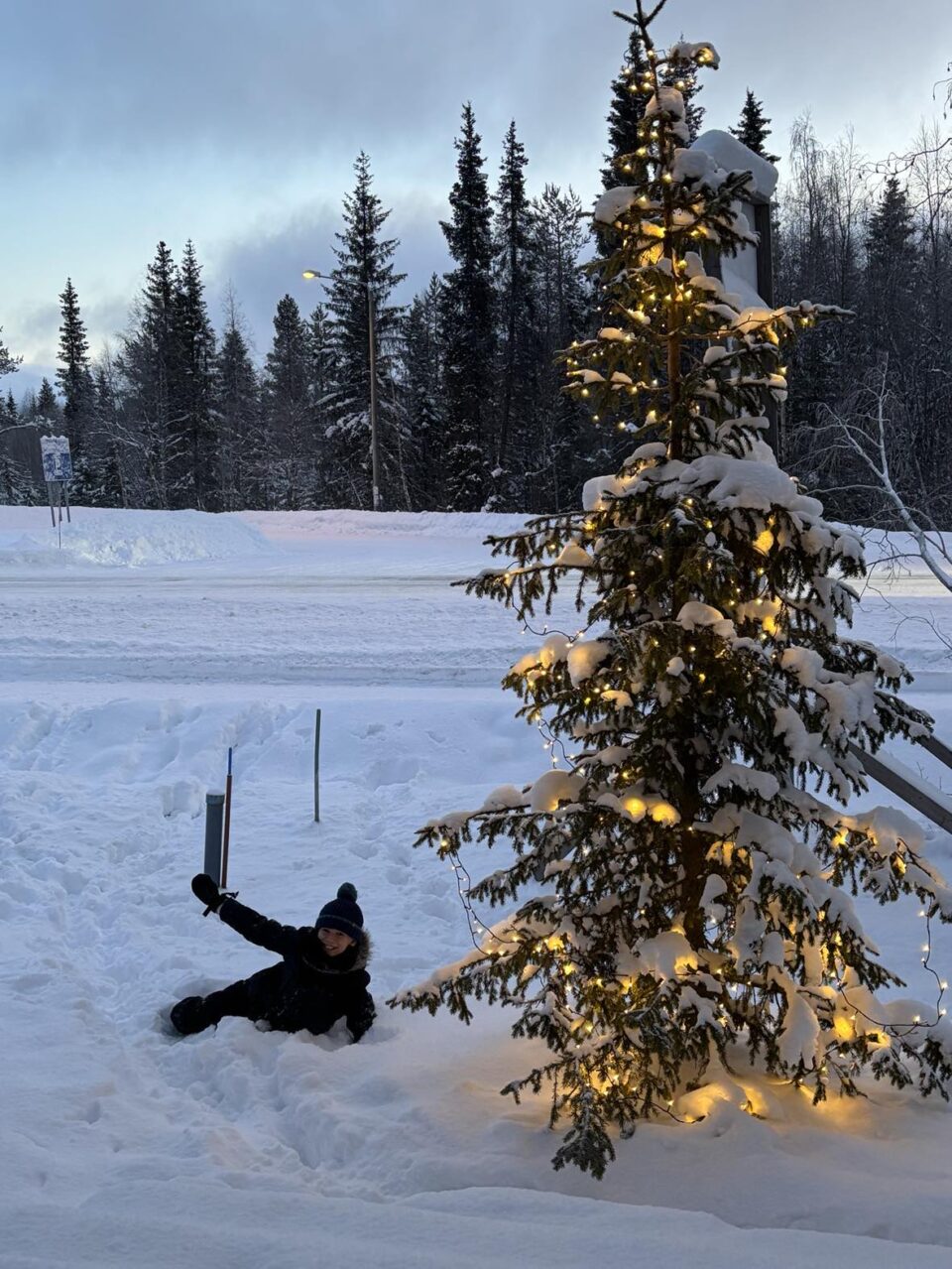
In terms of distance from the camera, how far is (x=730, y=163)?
5781 millimetres

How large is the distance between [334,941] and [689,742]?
2328mm

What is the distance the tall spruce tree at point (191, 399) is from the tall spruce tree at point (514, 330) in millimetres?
15527

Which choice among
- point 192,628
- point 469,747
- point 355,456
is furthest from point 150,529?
point 469,747

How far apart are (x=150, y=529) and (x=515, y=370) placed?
1877 cm

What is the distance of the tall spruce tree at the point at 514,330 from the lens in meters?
37.0

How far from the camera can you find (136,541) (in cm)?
2305

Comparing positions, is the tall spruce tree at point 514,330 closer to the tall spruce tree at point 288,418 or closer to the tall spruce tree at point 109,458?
the tall spruce tree at point 288,418

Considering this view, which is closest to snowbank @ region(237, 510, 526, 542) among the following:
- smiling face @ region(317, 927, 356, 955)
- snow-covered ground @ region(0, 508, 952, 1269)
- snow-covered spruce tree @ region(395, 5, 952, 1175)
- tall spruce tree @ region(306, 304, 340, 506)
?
tall spruce tree @ region(306, 304, 340, 506)

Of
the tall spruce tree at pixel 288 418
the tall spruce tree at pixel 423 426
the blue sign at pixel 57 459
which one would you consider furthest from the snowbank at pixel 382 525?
the tall spruce tree at pixel 288 418

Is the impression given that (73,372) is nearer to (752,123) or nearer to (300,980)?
(752,123)

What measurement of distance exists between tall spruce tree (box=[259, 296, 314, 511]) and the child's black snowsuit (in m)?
40.1

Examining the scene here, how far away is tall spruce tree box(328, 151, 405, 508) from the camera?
3638 centimetres

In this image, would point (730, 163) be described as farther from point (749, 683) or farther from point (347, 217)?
point (347, 217)

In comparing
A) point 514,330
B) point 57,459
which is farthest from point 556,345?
point 57,459
